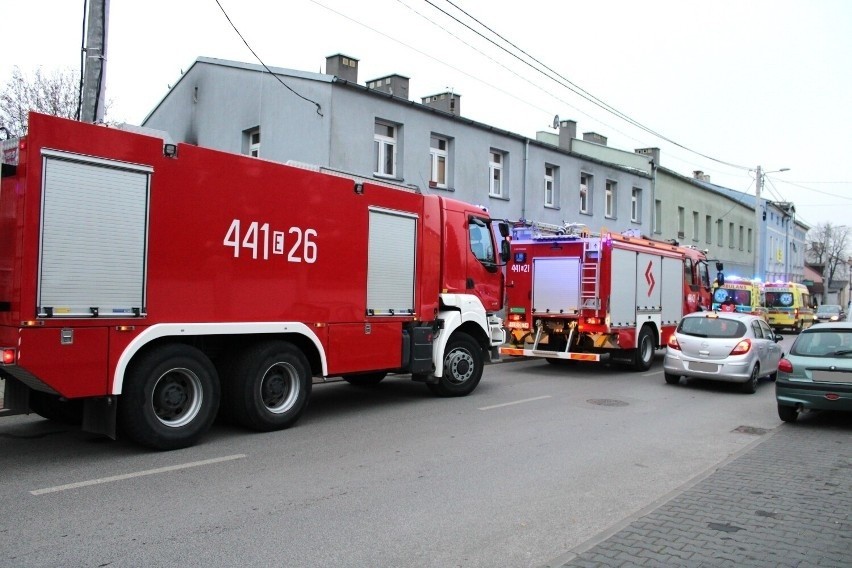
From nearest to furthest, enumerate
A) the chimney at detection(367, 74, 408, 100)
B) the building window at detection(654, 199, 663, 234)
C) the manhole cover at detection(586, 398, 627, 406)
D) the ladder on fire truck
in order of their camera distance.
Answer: the manhole cover at detection(586, 398, 627, 406) → the ladder on fire truck → the chimney at detection(367, 74, 408, 100) → the building window at detection(654, 199, 663, 234)

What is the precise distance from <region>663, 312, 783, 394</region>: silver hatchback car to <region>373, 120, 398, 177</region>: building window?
9206 mm

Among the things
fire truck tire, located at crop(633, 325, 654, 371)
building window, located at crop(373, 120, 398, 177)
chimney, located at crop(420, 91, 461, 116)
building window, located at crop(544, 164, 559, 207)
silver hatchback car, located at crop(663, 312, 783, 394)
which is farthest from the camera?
building window, located at crop(544, 164, 559, 207)

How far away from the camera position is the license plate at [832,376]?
838cm

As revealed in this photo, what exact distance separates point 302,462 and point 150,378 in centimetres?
Answer: 173

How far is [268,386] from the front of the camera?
789 cm

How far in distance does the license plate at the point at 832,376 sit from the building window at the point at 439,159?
497 inches

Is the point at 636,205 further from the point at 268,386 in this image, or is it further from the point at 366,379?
the point at 268,386

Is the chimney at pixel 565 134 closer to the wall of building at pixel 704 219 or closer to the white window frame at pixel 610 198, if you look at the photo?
the white window frame at pixel 610 198

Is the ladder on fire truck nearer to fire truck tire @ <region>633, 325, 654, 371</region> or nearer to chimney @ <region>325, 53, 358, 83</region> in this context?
fire truck tire @ <region>633, 325, 654, 371</region>

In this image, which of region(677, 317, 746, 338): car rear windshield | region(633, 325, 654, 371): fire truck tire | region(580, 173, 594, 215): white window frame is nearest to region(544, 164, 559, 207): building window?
region(580, 173, 594, 215): white window frame

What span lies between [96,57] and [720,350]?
11.2 m

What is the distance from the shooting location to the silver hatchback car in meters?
A: 11.9

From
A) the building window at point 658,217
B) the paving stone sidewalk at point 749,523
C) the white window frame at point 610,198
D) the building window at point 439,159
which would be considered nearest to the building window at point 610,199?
the white window frame at point 610,198

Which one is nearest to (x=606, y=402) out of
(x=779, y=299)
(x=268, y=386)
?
(x=268, y=386)
